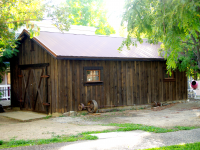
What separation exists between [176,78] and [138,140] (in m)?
11.7

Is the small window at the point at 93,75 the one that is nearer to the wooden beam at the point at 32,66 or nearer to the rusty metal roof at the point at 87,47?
the rusty metal roof at the point at 87,47

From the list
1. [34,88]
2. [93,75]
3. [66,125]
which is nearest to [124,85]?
[93,75]

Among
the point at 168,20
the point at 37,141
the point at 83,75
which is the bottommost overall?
the point at 37,141

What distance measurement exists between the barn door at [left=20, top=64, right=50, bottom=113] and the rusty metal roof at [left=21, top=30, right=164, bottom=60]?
4.62 ft

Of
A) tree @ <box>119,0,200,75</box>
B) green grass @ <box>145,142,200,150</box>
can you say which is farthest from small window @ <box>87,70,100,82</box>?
green grass @ <box>145,142,200,150</box>

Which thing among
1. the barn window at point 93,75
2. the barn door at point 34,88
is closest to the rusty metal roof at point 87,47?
the barn window at point 93,75

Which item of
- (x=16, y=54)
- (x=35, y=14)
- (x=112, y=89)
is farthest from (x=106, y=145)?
(x=16, y=54)

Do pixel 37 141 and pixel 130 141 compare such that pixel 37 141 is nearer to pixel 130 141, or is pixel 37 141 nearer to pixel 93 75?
pixel 130 141

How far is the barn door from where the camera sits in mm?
13688

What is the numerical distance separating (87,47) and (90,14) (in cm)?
2885

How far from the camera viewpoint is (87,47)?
1504cm

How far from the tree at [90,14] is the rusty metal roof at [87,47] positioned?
2431cm

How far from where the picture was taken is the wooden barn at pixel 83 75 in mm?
13086

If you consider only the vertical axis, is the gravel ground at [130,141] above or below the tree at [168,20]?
below
